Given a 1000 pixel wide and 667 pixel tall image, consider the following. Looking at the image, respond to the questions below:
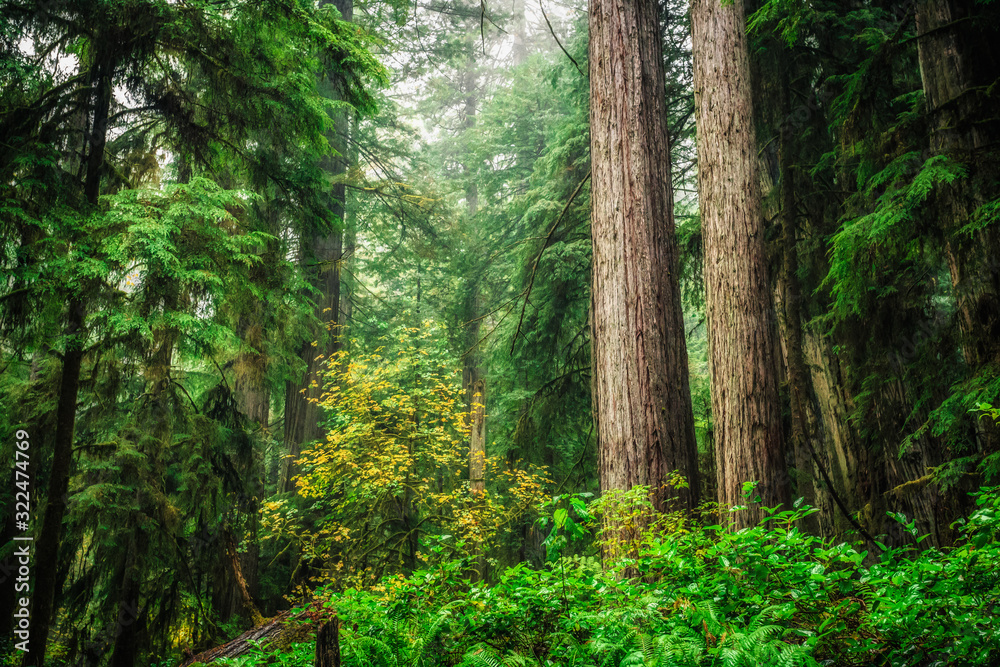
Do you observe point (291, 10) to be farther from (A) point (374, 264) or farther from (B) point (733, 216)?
(A) point (374, 264)

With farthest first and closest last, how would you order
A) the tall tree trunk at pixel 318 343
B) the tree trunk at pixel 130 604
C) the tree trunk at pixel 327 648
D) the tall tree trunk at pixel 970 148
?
the tall tree trunk at pixel 318 343 < the tree trunk at pixel 130 604 < the tall tree trunk at pixel 970 148 < the tree trunk at pixel 327 648

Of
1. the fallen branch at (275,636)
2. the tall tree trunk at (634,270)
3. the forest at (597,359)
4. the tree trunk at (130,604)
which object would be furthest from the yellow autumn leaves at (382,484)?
the tall tree trunk at (634,270)

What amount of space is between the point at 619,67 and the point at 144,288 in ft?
17.4

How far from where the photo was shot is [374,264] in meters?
17.1

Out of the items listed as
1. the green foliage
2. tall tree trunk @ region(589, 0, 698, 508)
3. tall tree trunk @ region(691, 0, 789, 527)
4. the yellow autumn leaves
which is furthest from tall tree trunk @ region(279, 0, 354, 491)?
the green foliage

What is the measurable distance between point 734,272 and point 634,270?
2.79 ft

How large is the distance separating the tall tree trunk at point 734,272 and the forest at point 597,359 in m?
0.03

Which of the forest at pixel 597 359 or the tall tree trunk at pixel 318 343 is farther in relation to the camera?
the tall tree trunk at pixel 318 343

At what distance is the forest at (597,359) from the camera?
8.05 feet

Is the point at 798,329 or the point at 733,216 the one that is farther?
the point at 798,329

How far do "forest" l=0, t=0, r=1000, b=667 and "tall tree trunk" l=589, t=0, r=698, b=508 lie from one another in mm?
Result: 30

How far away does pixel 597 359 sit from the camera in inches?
207

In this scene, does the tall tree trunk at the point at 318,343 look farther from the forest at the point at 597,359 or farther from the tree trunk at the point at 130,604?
the tree trunk at the point at 130,604

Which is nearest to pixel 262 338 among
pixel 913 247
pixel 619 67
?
pixel 619 67
